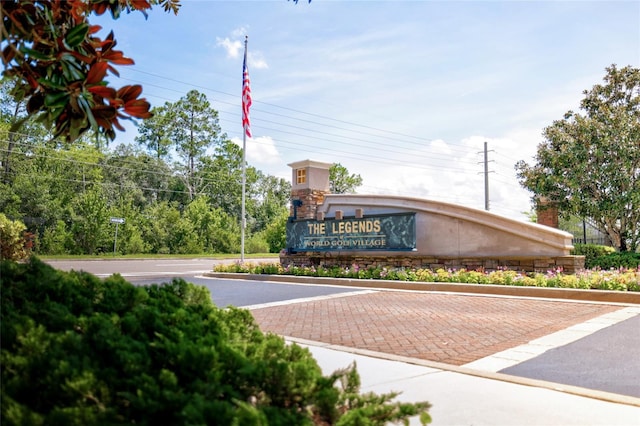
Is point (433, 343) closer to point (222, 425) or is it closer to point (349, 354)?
point (349, 354)

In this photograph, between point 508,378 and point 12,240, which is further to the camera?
point 12,240

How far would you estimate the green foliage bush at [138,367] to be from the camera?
2.16 m

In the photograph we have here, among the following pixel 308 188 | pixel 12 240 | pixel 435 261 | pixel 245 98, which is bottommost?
pixel 435 261

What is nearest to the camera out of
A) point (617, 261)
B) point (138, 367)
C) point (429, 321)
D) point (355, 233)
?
point (138, 367)

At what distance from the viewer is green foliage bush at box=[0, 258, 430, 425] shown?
7.09 ft

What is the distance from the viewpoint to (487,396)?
13.8 feet

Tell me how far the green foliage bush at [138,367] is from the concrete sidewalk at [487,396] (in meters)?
0.79

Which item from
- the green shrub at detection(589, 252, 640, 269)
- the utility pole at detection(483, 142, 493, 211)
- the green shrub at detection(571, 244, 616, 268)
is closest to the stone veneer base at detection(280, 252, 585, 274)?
the green shrub at detection(589, 252, 640, 269)

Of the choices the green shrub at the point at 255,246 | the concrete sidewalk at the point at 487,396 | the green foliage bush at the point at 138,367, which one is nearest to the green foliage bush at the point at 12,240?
the concrete sidewalk at the point at 487,396

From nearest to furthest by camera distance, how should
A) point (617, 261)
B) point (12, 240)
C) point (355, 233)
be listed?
point (355, 233) → point (12, 240) → point (617, 261)

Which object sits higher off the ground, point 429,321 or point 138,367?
point 138,367

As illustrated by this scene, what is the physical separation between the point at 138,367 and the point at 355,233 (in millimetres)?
14771

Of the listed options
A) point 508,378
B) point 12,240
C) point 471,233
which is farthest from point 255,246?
point 508,378

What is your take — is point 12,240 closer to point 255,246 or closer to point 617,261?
point 617,261
